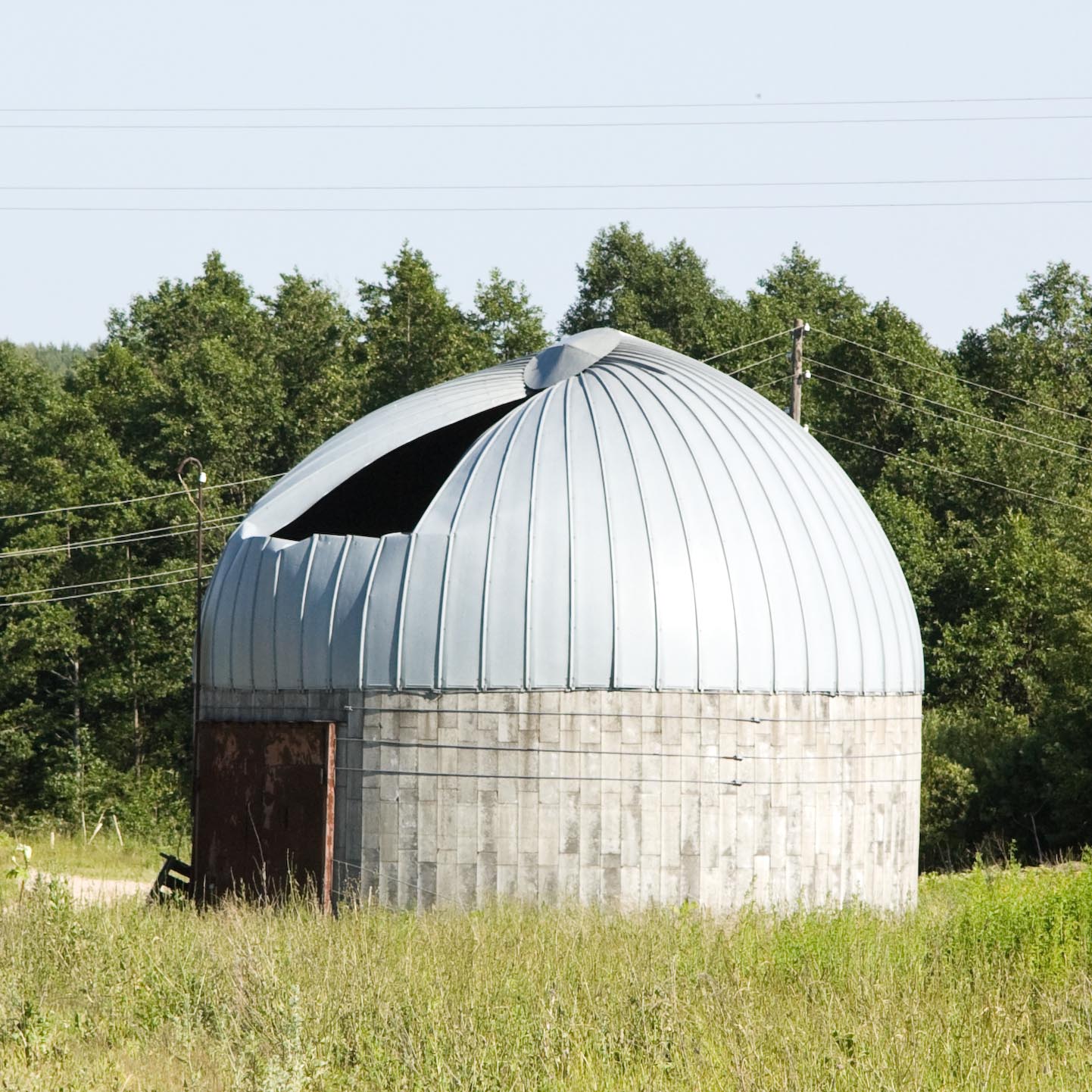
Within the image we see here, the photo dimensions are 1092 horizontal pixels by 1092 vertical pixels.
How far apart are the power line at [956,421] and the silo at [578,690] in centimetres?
2835

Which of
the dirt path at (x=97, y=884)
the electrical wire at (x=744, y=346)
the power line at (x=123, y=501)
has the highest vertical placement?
the electrical wire at (x=744, y=346)

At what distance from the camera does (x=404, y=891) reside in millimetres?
14695

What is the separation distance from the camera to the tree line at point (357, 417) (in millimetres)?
31438

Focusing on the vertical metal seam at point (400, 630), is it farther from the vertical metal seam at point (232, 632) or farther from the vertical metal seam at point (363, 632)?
the vertical metal seam at point (232, 632)

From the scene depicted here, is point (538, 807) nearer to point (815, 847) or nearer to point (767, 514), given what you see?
point (815, 847)

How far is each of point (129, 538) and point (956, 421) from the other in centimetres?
2392

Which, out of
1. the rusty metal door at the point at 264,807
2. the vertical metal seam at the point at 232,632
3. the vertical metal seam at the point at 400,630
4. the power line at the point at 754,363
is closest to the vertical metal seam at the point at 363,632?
the vertical metal seam at the point at 400,630

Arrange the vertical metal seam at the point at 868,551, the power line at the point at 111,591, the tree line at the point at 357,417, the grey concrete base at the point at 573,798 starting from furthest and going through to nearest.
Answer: the power line at the point at 111,591, the tree line at the point at 357,417, the vertical metal seam at the point at 868,551, the grey concrete base at the point at 573,798

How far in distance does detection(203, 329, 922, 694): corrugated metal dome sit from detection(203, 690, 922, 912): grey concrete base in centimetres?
29

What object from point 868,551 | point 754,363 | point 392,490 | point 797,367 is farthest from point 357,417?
point 868,551

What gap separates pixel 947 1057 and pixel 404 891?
685 centimetres

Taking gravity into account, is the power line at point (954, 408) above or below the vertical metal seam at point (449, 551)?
above

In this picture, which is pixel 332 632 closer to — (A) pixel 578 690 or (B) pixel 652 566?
(A) pixel 578 690

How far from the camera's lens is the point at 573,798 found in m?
14.6
